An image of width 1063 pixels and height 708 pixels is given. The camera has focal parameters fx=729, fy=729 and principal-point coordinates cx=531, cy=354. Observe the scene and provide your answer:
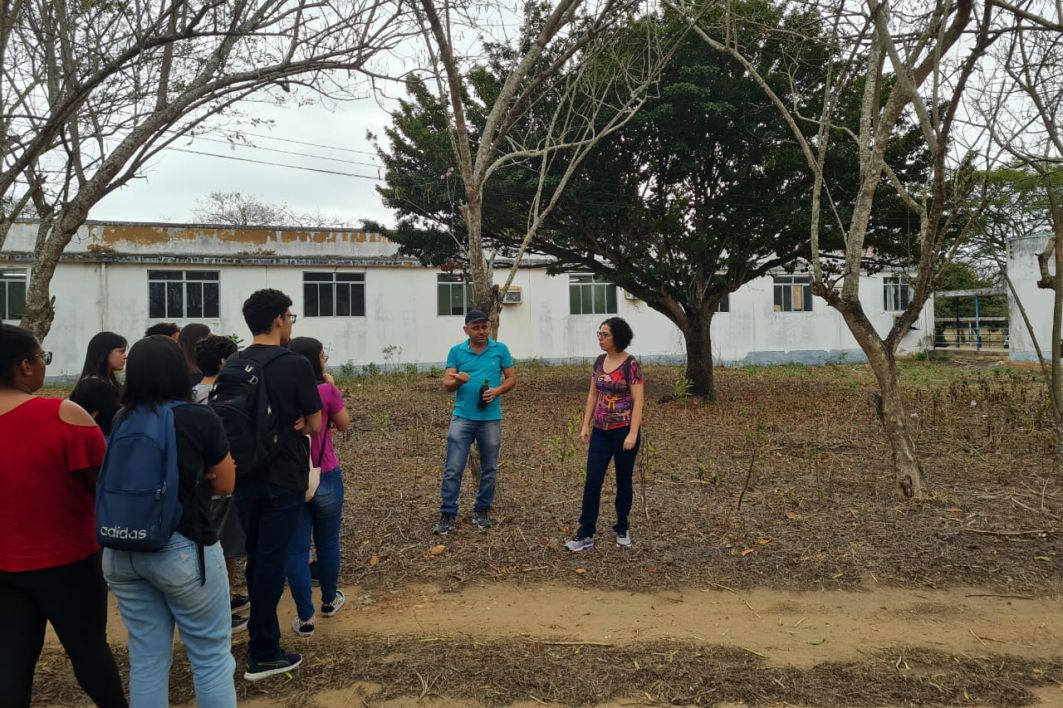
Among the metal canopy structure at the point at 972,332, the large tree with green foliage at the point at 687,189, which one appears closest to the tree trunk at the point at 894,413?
the large tree with green foliage at the point at 687,189

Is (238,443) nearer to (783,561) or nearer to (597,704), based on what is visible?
(597,704)

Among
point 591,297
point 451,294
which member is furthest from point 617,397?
point 591,297

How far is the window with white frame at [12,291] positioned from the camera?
60.8ft

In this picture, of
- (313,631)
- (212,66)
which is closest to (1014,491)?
(313,631)

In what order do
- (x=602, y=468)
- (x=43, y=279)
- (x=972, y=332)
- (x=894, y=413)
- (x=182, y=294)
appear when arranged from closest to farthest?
(x=602, y=468), (x=894, y=413), (x=43, y=279), (x=182, y=294), (x=972, y=332)

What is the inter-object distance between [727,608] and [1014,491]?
3.82m

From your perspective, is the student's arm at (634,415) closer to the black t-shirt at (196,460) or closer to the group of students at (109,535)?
the group of students at (109,535)

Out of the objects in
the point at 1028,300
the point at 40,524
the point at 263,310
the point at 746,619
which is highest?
the point at 1028,300

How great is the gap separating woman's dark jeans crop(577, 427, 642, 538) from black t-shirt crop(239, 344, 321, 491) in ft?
7.03

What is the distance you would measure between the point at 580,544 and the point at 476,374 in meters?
1.42

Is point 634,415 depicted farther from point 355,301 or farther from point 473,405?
point 355,301

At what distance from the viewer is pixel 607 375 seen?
→ 4.98 m

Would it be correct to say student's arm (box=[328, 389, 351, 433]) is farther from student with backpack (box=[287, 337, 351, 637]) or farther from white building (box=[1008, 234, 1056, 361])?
white building (box=[1008, 234, 1056, 361])

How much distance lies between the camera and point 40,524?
2512 mm
